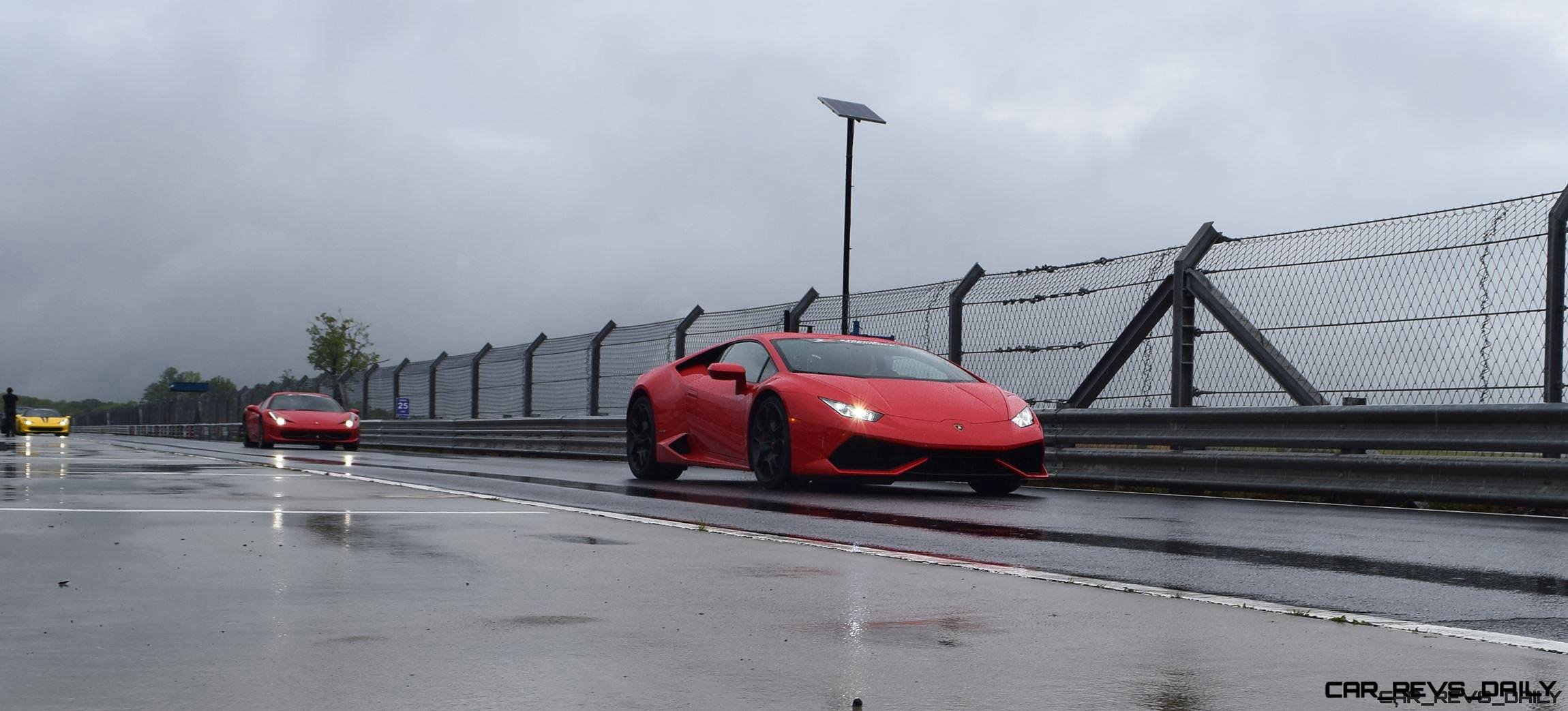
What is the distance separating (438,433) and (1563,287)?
869 inches

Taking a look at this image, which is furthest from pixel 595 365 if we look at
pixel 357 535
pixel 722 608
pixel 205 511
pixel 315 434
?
pixel 722 608

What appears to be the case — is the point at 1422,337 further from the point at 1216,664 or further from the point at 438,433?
the point at 438,433

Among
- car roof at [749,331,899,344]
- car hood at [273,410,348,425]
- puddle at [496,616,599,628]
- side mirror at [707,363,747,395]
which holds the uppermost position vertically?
car roof at [749,331,899,344]

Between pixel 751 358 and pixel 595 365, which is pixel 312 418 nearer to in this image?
pixel 595 365

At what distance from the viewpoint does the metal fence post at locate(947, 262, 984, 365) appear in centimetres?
1691

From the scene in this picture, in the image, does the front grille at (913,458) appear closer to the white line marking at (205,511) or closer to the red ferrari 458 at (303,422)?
the white line marking at (205,511)

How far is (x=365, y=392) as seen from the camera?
37.1 m

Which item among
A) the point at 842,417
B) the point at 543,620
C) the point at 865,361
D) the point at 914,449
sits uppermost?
the point at 865,361

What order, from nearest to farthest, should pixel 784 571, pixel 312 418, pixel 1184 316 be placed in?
pixel 784 571, pixel 1184 316, pixel 312 418

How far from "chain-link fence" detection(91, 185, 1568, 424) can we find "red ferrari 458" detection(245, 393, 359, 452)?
12.0 metres

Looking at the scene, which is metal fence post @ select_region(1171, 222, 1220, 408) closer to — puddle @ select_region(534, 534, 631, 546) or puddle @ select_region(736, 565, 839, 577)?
puddle @ select_region(534, 534, 631, 546)

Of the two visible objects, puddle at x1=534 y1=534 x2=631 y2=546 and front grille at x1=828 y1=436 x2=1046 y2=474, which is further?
front grille at x1=828 y1=436 x2=1046 y2=474

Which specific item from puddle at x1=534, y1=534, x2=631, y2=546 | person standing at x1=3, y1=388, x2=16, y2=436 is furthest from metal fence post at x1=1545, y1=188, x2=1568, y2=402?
person standing at x1=3, y1=388, x2=16, y2=436

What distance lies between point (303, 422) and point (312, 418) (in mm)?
221
